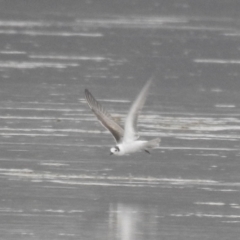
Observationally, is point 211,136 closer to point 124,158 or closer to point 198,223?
point 124,158

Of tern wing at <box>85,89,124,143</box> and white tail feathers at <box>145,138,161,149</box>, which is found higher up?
tern wing at <box>85,89,124,143</box>

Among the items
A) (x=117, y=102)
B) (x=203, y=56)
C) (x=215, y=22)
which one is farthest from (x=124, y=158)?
(x=215, y=22)

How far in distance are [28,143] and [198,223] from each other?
13.0 feet

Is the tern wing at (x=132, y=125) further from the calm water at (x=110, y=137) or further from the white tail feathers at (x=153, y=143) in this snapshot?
the calm water at (x=110, y=137)

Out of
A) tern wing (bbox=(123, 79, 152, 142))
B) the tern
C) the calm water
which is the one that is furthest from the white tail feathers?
the calm water

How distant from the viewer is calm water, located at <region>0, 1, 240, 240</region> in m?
9.47

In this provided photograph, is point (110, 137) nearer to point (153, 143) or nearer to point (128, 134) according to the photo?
point (128, 134)

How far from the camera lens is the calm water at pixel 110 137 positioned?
947cm

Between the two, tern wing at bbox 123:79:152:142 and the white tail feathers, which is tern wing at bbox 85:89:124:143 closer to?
tern wing at bbox 123:79:152:142

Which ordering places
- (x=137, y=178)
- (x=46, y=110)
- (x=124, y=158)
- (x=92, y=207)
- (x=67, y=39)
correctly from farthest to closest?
(x=67, y=39) → (x=46, y=110) → (x=124, y=158) → (x=137, y=178) → (x=92, y=207)

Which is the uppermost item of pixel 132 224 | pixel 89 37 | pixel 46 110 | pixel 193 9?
pixel 193 9

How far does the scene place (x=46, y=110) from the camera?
49.3ft

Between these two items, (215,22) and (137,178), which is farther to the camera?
(215,22)

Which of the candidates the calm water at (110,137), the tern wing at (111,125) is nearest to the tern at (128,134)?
the tern wing at (111,125)
